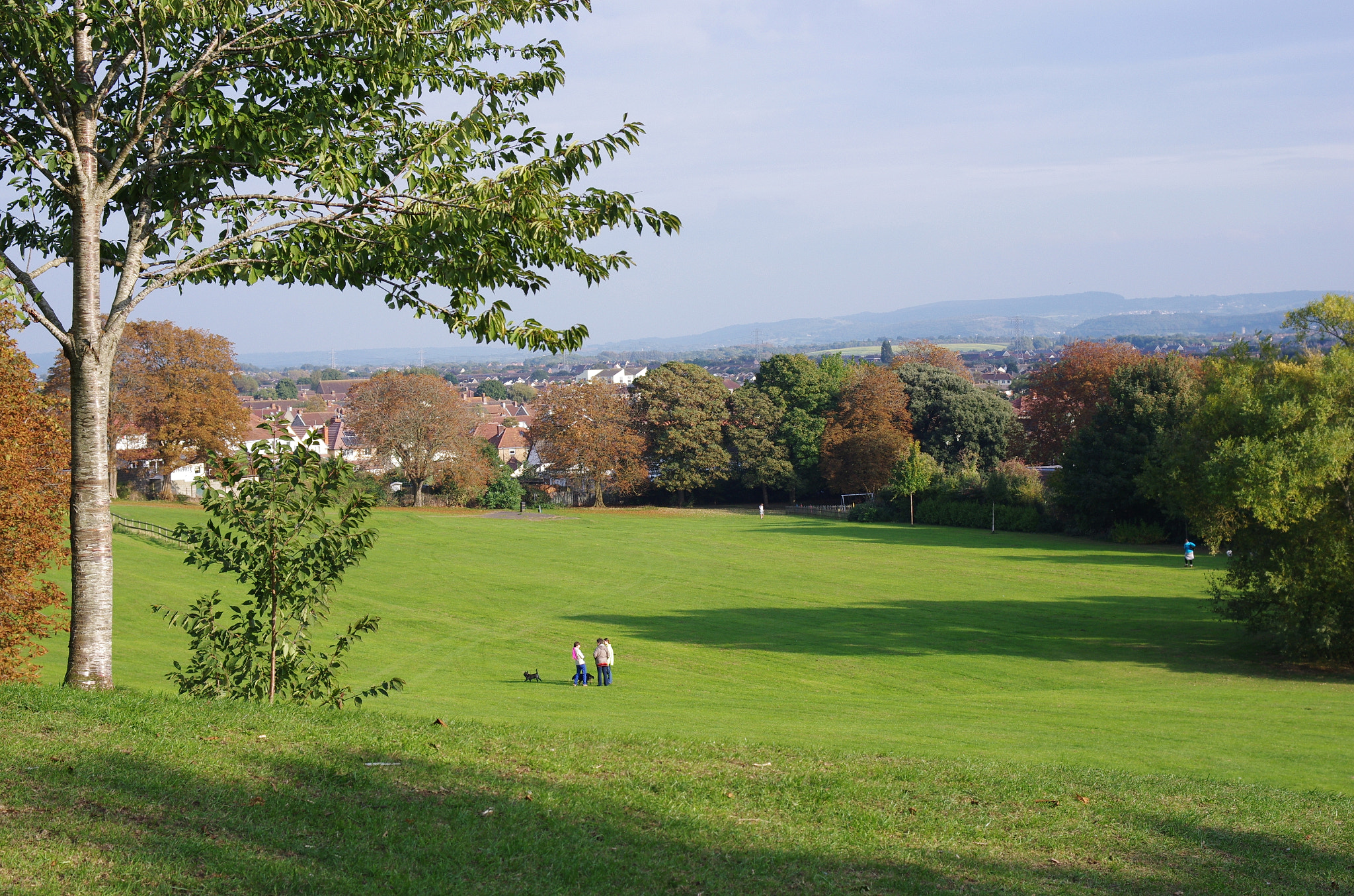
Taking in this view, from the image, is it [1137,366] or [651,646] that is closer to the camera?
[651,646]

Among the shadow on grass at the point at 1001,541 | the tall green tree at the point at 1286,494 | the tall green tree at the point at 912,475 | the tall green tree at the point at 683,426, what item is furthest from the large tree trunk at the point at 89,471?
the tall green tree at the point at 683,426

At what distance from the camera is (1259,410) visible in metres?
26.1

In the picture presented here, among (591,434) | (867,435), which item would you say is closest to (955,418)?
(867,435)

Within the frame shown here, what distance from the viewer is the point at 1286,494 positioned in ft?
81.1

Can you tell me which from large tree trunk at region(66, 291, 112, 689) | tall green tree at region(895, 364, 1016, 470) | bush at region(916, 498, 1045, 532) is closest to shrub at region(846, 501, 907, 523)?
bush at region(916, 498, 1045, 532)

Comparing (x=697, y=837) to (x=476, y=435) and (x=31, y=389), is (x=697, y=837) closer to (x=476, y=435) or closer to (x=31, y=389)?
(x=31, y=389)

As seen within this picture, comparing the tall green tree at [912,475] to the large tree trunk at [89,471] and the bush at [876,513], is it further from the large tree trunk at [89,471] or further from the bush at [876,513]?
the large tree trunk at [89,471]

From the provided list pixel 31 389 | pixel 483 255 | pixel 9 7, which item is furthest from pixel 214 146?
pixel 31 389

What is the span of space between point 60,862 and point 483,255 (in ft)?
20.5

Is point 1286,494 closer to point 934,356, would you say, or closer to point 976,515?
point 976,515

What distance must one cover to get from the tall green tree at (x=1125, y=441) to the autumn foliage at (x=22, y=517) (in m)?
51.0

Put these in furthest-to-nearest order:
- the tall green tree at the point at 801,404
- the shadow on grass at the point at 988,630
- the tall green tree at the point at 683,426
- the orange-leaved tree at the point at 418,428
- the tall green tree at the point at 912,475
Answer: the tall green tree at the point at 801,404
the tall green tree at the point at 683,426
the orange-leaved tree at the point at 418,428
the tall green tree at the point at 912,475
the shadow on grass at the point at 988,630

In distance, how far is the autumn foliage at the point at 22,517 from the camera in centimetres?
1897

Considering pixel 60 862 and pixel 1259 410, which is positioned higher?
pixel 1259 410
